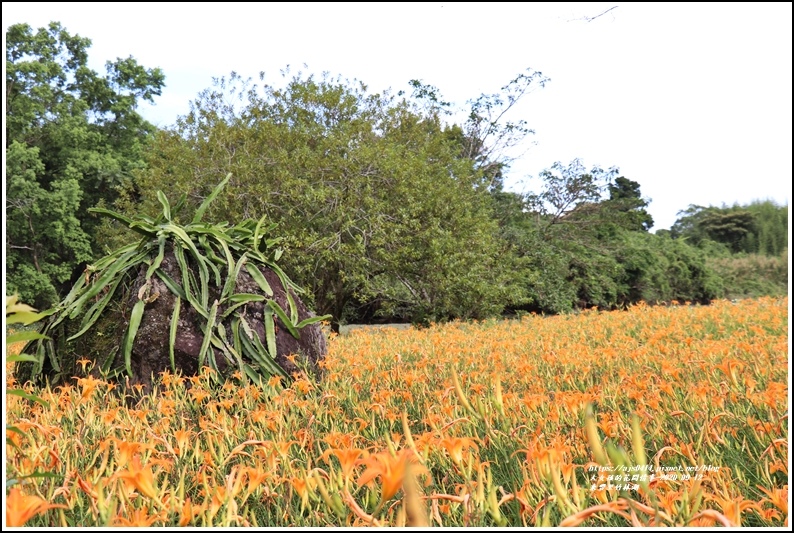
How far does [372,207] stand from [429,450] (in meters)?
6.16

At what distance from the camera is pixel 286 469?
4.04ft

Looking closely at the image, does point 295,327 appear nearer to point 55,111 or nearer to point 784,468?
point 784,468

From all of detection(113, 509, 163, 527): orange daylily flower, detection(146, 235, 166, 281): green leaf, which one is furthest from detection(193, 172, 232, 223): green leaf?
detection(113, 509, 163, 527): orange daylily flower

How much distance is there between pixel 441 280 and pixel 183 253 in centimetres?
555

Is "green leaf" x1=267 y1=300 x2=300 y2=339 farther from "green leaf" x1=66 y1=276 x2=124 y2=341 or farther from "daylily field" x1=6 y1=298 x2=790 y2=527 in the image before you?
"green leaf" x1=66 y1=276 x2=124 y2=341

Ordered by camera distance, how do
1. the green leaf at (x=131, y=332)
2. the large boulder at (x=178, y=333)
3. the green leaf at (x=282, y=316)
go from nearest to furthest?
the green leaf at (x=131, y=332) < the large boulder at (x=178, y=333) < the green leaf at (x=282, y=316)

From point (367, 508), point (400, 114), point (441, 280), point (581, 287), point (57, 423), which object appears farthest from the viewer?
point (581, 287)

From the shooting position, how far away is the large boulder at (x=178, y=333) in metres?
2.34

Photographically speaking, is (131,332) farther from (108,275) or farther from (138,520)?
(138,520)

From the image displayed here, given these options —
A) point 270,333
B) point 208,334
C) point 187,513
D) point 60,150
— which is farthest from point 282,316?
point 60,150

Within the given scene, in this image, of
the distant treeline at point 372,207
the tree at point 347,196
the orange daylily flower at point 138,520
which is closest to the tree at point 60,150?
the distant treeline at point 372,207

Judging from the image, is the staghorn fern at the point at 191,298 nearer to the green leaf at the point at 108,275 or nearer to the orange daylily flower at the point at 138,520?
the green leaf at the point at 108,275

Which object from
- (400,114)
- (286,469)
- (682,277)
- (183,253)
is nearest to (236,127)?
(400,114)

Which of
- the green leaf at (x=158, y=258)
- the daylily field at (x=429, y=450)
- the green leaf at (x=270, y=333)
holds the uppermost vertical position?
the green leaf at (x=158, y=258)
